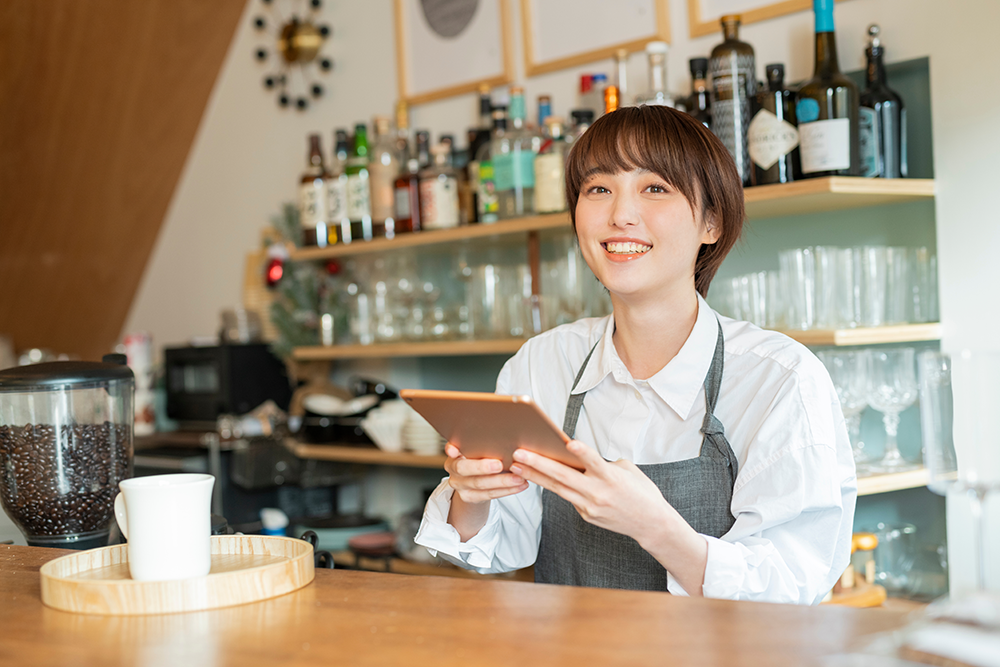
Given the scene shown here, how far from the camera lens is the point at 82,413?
1448 millimetres

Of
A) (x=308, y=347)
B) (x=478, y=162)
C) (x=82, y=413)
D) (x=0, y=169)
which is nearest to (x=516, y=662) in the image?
(x=82, y=413)

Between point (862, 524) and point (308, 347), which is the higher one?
point (308, 347)

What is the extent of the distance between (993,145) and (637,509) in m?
1.36

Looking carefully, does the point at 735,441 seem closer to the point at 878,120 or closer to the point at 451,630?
the point at 451,630

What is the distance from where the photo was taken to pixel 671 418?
1.48 metres

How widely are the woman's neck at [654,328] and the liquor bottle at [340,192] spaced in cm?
162

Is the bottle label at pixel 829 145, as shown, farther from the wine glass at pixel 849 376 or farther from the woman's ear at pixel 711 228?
the woman's ear at pixel 711 228

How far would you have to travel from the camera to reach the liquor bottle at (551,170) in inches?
95.8

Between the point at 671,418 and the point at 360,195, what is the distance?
5.58 ft

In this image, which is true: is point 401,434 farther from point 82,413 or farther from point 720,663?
point 720,663

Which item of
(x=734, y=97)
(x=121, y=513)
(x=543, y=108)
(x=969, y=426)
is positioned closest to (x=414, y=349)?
(x=543, y=108)

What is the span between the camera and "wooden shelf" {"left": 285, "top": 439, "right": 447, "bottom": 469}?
275cm

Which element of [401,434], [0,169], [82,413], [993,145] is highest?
[0,169]

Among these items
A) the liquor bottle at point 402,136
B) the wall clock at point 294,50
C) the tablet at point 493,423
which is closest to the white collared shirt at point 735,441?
the tablet at point 493,423
